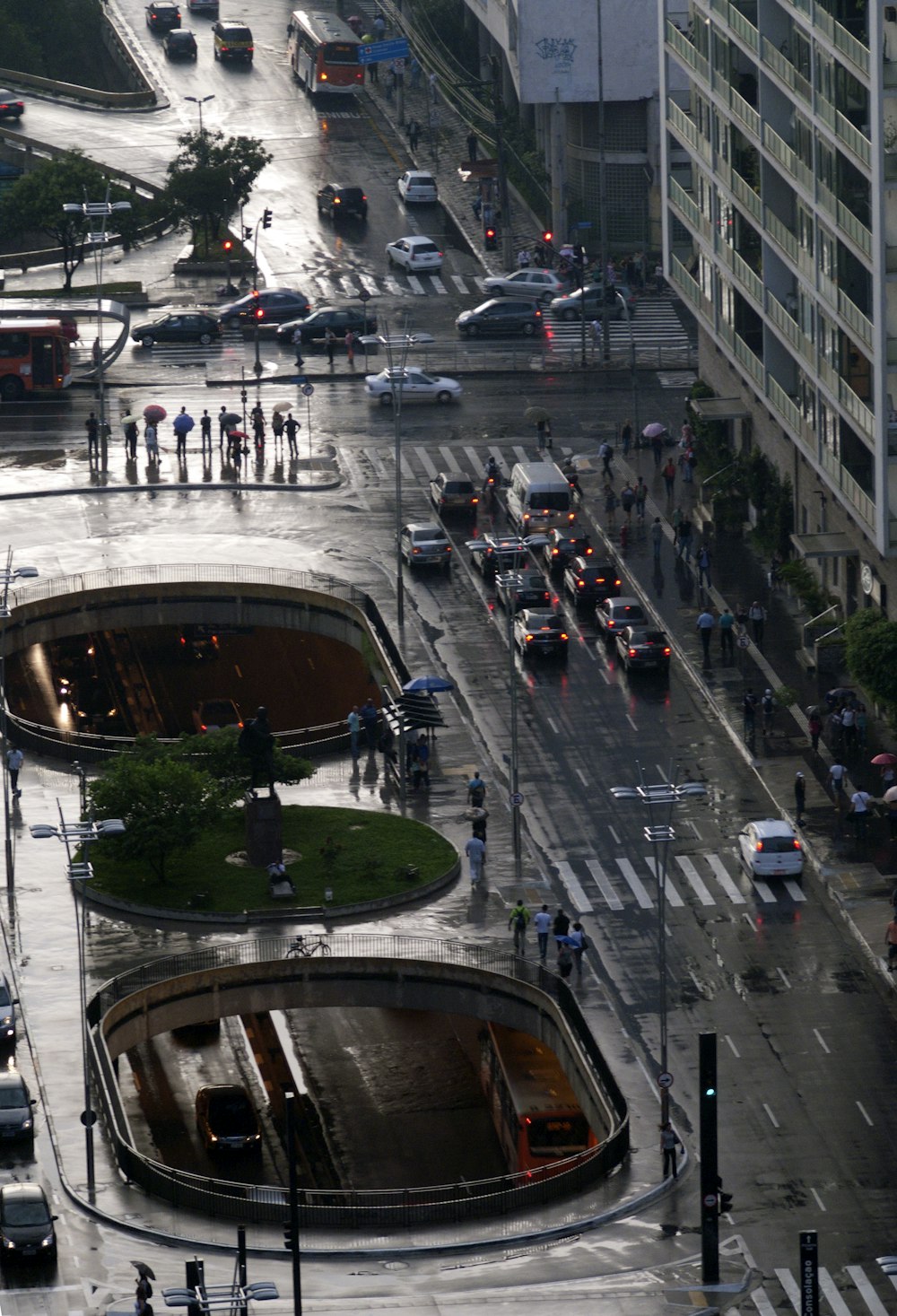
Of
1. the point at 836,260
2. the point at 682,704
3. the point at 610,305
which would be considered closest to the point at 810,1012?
the point at 682,704

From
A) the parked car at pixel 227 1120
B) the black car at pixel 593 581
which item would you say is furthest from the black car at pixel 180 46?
the parked car at pixel 227 1120

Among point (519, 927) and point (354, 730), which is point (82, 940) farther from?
point (354, 730)

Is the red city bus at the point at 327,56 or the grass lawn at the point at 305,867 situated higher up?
the red city bus at the point at 327,56

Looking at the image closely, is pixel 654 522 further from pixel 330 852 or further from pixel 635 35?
pixel 635 35

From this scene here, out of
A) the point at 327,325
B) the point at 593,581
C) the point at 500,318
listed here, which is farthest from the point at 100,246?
the point at 593,581

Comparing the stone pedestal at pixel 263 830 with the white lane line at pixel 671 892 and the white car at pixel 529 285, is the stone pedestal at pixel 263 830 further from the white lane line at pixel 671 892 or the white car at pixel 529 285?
the white car at pixel 529 285
